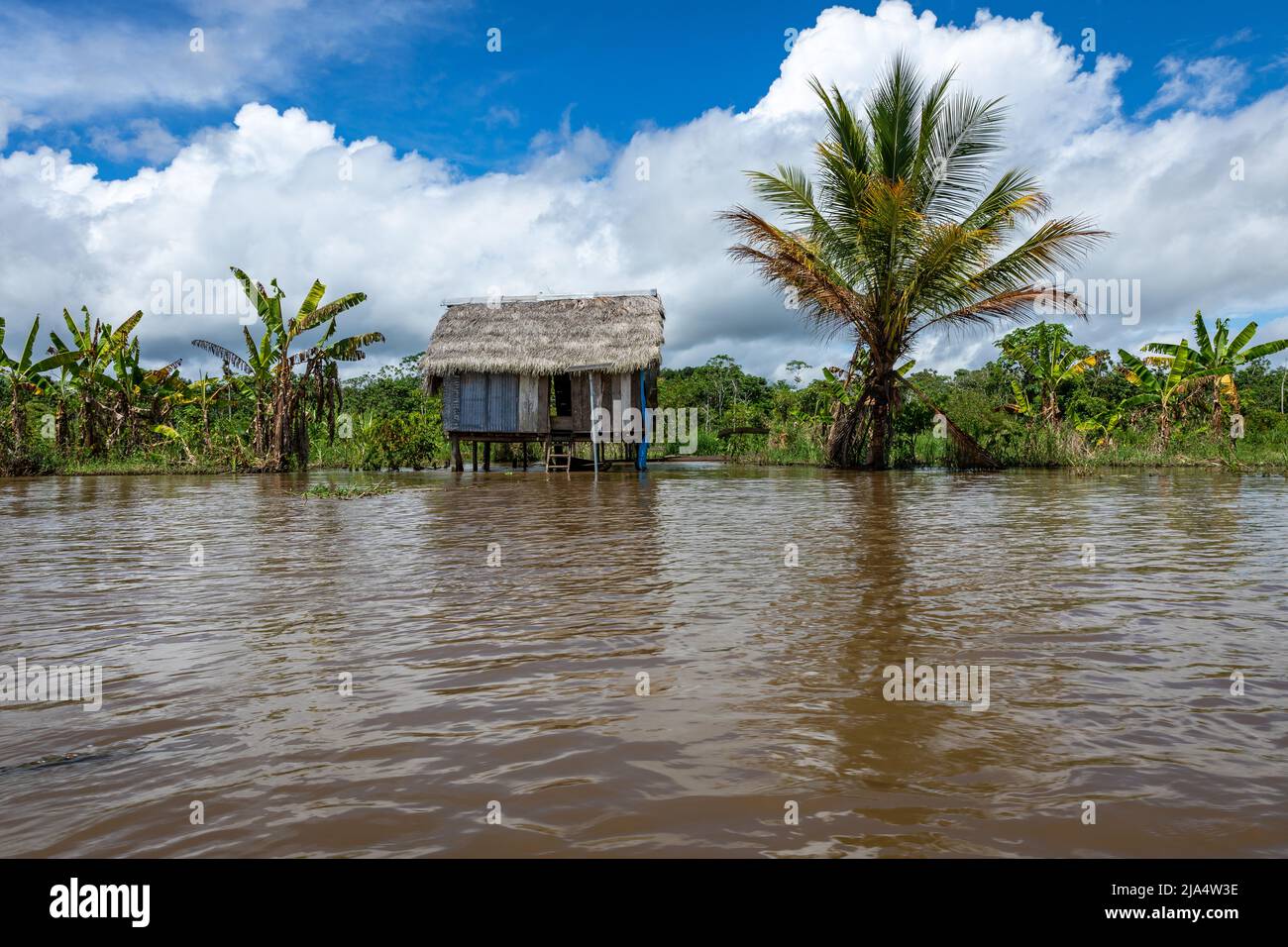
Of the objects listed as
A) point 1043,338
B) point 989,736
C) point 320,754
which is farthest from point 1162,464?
point 320,754

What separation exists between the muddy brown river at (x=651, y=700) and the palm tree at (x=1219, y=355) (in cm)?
1593

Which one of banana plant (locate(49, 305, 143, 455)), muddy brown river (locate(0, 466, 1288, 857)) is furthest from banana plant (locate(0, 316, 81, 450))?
muddy brown river (locate(0, 466, 1288, 857))

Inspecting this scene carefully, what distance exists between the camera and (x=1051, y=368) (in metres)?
22.2

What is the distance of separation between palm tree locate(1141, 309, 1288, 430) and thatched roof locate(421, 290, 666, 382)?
12.6 meters

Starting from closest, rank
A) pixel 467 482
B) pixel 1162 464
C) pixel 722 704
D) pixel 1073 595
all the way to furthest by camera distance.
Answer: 1. pixel 722 704
2. pixel 1073 595
3. pixel 467 482
4. pixel 1162 464

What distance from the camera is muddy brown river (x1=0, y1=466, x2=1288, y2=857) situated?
6.57 feet

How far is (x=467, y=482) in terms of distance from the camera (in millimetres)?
15820

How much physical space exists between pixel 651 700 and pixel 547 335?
17.4 meters

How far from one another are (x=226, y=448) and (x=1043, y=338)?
20597 mm

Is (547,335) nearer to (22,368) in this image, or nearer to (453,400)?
(453,400)

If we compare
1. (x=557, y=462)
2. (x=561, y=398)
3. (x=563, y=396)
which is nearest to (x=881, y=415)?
(x=557, y=462)

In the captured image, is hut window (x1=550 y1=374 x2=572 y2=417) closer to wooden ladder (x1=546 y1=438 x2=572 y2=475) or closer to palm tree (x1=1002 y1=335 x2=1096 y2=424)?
wooden ladder (x1=546 y1=438 x2=572 y2=475)

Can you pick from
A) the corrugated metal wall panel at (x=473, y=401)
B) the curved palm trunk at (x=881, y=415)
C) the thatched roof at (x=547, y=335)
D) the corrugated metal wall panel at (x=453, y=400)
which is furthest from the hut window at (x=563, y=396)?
the curved palm trunk at (x=881, y=415)
